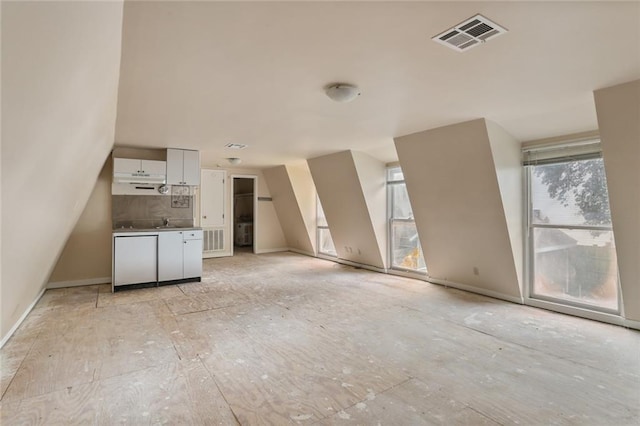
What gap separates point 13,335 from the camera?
3334mm

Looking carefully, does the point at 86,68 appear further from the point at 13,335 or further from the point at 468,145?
the point at 468,145

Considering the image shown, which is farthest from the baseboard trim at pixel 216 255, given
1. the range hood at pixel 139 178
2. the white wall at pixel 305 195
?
the range hood at pixel 139 178

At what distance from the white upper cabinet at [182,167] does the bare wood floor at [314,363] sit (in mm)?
2109

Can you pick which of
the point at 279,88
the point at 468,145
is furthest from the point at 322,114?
the point at 468,145

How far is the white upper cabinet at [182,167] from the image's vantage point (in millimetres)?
5633

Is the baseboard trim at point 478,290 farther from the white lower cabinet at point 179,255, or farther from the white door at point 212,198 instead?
the white door at point 212,198

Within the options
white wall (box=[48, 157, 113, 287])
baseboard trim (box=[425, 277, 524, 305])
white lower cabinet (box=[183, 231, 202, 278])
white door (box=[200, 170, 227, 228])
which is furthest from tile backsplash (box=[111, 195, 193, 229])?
baseboard trim (box=[425, 277, 524, 305])

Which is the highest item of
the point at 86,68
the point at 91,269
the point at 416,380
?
the point at 86,68

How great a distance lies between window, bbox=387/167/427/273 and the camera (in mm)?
5941

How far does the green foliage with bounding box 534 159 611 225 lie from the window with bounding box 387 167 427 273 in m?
2.22

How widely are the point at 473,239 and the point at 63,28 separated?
467cm

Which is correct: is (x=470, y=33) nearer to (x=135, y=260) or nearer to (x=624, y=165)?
(x=624, y=165)

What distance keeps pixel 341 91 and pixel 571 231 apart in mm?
3371

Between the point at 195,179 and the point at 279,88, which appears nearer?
the point at 279,88
